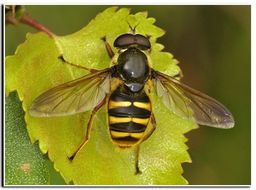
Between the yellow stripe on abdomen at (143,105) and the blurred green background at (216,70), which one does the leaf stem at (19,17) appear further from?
the yellow stripe on abdomen at (143,105)

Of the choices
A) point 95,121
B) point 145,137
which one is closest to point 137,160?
point 145,137

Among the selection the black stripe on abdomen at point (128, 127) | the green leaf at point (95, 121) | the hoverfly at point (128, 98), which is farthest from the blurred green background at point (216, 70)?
the black stripe on abdomen at point (128, 127)

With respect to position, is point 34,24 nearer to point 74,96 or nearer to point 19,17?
point 19,17

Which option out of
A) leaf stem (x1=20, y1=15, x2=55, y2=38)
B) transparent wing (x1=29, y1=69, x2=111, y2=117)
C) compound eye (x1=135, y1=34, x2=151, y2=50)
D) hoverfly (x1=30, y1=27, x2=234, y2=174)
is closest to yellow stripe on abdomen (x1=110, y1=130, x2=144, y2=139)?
hoverfly (x1=30, y1=27, x2=234, y2=174)

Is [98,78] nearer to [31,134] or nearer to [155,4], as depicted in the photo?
[31,134]

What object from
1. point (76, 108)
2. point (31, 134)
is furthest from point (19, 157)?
point (76, 108)

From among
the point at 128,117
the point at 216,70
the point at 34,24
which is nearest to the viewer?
the point at 128,117
